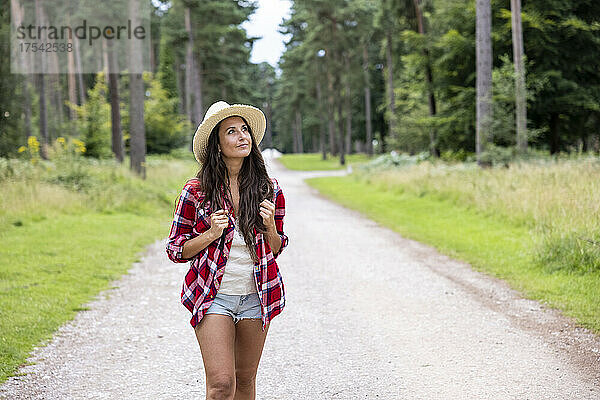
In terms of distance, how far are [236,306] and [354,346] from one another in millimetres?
2733

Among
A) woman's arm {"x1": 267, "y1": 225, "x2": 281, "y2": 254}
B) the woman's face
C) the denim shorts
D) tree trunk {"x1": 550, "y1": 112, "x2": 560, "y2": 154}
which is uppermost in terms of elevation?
tree trunk {"x1": 550, "y1": 112, "x2": 560, "y2": 154}

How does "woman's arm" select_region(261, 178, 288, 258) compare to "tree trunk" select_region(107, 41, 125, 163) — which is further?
"tree trunk" select_region(107, 41, 125, 163)

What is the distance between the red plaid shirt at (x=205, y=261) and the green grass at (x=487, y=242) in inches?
160

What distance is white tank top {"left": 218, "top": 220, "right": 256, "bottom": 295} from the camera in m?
3.23

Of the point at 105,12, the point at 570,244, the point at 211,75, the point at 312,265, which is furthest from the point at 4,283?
the point at 211,75

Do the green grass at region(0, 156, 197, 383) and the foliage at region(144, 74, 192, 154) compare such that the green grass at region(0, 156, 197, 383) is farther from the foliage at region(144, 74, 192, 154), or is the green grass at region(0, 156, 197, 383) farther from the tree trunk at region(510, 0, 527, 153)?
the foliage at region(144, 74, 192, 154)

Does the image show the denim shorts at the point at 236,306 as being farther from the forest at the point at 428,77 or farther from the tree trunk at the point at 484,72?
the tree trunk at the point at 484,72

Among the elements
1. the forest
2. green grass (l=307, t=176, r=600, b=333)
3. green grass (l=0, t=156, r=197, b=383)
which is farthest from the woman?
the forest

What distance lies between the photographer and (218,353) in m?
3.09

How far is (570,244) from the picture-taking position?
8.69 m

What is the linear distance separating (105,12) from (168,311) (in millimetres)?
27866

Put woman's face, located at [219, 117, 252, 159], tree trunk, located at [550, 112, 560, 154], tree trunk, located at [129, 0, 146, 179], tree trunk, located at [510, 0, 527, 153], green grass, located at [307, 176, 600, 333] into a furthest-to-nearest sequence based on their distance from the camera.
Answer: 1. tree trunk, located at [550, 112, 560, 154]
2. tree trunk, located at [129, 0, 146, 179]
3. tree trunk, located at [510, 0, 527, 153]
4. green grass, located at [307, 176, 600, 333]
5. woman's face, located at [219, 117, 252, 159]

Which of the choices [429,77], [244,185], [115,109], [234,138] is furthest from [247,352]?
[429,77]

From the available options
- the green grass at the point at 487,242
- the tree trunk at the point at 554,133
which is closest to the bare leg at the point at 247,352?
the green grass at the point at 487,242
